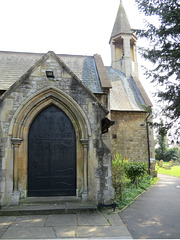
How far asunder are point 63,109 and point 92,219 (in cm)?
388

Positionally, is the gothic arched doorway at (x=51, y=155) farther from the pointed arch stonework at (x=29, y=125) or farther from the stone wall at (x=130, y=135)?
the stone wall at (x=130, y=135)

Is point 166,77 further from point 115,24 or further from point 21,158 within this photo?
point 115,24

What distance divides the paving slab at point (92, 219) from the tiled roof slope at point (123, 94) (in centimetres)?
1062

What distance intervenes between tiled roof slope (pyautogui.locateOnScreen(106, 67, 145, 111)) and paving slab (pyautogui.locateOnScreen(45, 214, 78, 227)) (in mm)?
10882

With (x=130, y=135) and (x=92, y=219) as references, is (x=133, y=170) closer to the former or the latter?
(x=130, y=135)

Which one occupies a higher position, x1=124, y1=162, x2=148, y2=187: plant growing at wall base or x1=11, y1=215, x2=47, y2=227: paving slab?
x1=124, y1=162, x2=148, y2=187: plant growing at wall base

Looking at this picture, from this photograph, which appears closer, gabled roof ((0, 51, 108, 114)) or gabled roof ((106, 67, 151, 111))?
gabled roof ((0, 51, 108, 114))

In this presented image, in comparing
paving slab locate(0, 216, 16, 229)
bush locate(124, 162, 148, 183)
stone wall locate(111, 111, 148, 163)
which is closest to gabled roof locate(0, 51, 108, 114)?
paving slab locate(0, 216, 16, 229)

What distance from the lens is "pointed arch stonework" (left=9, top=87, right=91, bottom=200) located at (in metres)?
6.64

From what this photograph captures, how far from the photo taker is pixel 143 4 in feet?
27.9

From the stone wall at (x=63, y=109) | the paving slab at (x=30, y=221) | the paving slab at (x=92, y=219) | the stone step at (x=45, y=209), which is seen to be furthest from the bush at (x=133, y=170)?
the paving slab at (x=30, y=221)

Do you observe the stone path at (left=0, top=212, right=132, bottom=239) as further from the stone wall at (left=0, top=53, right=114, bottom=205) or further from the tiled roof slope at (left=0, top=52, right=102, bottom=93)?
the tiled roof slope at (left=0, top=52, right=102, bottom=93)

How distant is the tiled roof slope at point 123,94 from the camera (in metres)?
16.3

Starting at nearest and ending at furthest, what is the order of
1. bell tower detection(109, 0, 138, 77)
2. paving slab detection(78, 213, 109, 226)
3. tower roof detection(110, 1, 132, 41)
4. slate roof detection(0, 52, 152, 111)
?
paving slab detection(78, 213, 109, 226), slate roof detection(0, 52, 152, 111), bell tower detection(109, 0, 138, 77), tower roof detection(110, 1, 132, 41)
